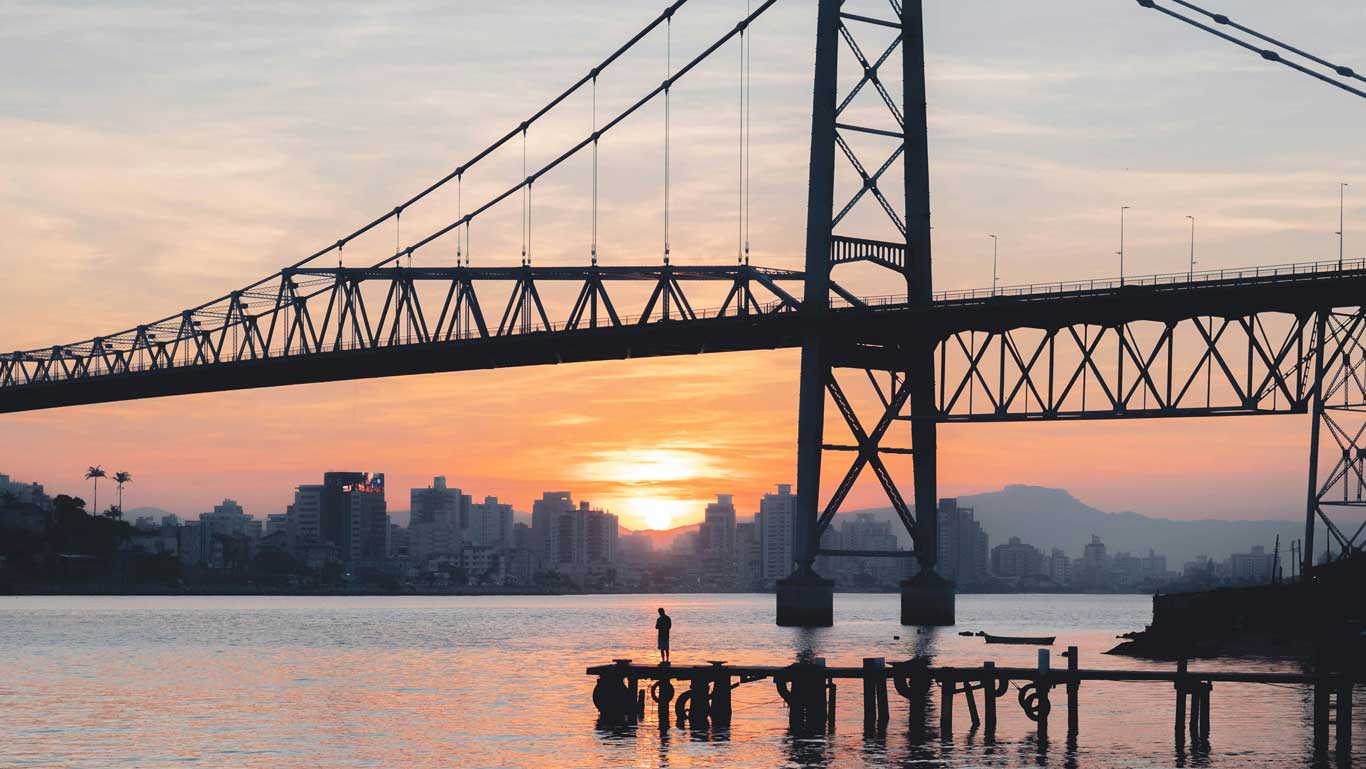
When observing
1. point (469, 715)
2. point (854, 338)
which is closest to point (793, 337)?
point (854, 338)

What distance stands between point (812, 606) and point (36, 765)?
58.0m

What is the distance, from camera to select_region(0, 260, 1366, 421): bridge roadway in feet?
274

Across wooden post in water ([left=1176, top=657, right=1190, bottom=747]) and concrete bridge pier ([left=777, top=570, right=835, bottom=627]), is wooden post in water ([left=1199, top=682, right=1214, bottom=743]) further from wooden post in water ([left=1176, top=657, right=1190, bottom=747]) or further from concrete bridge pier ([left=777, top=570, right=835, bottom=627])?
concrete bridge pier ([left=777, top=570, right=835, bottom=627])

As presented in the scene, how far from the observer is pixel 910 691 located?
56.6m

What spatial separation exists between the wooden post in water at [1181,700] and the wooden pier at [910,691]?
0.03 metres

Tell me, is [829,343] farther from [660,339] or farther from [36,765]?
[36,765]

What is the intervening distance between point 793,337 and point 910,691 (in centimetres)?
5226

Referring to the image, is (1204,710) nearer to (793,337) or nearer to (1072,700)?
(1072,700)

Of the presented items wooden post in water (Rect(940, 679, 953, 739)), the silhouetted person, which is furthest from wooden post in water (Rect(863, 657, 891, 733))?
the silhouetted person

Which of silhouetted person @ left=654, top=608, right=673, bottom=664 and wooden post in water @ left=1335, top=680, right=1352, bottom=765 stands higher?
silhouetted person @ left=654, top=608, right=673, bottom=664

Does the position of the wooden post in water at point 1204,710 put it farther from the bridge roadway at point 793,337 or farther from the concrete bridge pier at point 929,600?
the concrete bridge pier at point 929,600

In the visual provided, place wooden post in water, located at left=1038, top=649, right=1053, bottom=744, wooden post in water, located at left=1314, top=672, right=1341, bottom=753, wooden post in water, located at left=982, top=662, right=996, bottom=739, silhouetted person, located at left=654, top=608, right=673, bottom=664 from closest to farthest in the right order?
wooden post in water, located at left=1314, top=672, right=1341, bottom=753 < wooden post in water, located at left=1038, top=649, right=1053, bottom=744 < wooden post in water, located at left=982, top=662, right=996, bottom=739 < silhouetted person, located at left=654, top=608, right=673, bottom=664

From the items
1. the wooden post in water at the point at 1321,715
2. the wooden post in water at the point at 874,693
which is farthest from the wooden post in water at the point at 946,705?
the wooden post in water at the point at 1321,715

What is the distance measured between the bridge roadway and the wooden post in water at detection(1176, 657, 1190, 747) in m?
28.6
